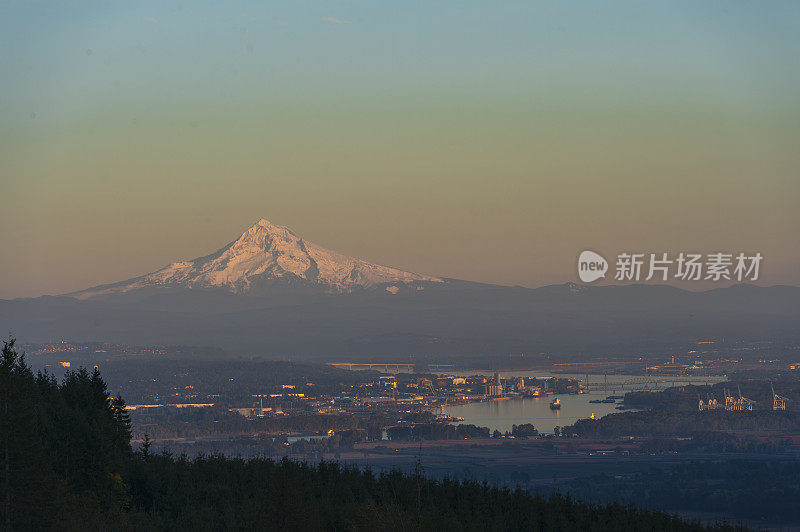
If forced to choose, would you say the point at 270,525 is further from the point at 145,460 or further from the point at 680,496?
the point at 680,496

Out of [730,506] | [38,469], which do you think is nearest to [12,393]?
[38,469]

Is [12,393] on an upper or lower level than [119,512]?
upper

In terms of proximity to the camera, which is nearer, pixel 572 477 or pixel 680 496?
pixel 680 496

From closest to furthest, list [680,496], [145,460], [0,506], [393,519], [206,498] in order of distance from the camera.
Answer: [393,519]
[0,506]
[206,498]
[145,460]
[680,496]

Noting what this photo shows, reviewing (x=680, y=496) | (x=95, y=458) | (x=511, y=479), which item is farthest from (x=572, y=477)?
(x=95, y=458)

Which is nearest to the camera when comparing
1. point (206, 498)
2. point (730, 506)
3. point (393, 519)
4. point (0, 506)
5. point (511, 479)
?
point (393, 519)

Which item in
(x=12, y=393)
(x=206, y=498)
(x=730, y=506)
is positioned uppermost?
(x=12, y=393)

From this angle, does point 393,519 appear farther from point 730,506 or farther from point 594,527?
point 730,506
